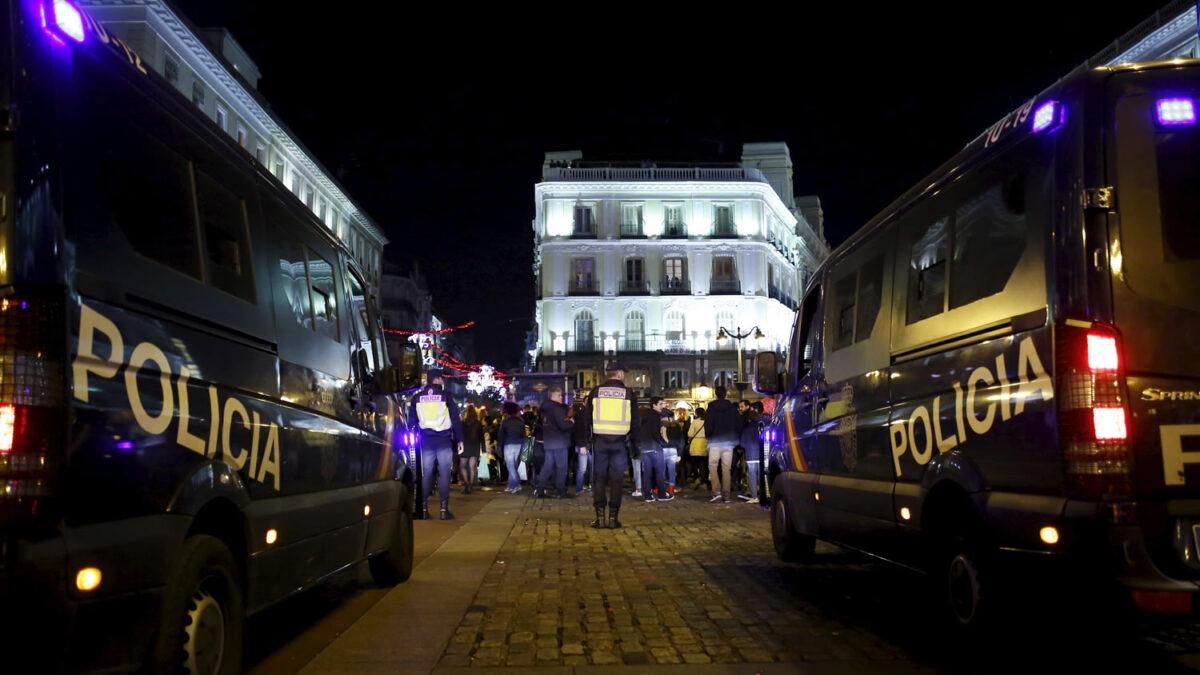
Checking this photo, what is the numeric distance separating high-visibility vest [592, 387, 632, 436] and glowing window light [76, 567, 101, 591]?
8862 millimetres

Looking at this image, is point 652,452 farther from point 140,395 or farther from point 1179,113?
A: point 140,395

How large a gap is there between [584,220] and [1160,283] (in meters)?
64.6

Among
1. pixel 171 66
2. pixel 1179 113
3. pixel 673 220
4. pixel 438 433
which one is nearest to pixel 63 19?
pixel 1179 113

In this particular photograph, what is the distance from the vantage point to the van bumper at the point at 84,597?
2686 millimetres

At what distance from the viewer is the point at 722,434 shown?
15.6m

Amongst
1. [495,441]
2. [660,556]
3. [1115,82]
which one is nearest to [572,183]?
[495,441]

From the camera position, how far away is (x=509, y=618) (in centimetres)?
610

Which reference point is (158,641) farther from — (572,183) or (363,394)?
(572,183)

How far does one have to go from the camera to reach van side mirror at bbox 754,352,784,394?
28.4 ft

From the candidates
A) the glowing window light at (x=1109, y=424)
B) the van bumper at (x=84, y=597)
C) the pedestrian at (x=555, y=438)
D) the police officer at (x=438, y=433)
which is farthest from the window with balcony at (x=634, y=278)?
the van bumper at (x=84, y=597)

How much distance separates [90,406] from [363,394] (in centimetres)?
361

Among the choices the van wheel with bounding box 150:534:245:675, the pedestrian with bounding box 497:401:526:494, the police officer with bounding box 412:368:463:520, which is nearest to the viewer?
the van wheel with bounding box 150:534:245:675

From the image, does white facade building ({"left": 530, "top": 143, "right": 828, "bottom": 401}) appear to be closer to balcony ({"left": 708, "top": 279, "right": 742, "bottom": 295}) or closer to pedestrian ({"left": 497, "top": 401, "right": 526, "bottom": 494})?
balcony ({"left": 708, "top": 279, "right": 742, "bottom": 295})

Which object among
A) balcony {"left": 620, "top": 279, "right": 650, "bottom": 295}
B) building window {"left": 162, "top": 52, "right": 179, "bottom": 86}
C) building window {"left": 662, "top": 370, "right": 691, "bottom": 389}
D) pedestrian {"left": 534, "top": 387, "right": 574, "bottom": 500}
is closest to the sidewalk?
pedestrian {"left": 534, "top": 387, "right": 574, "bottom": 500}
